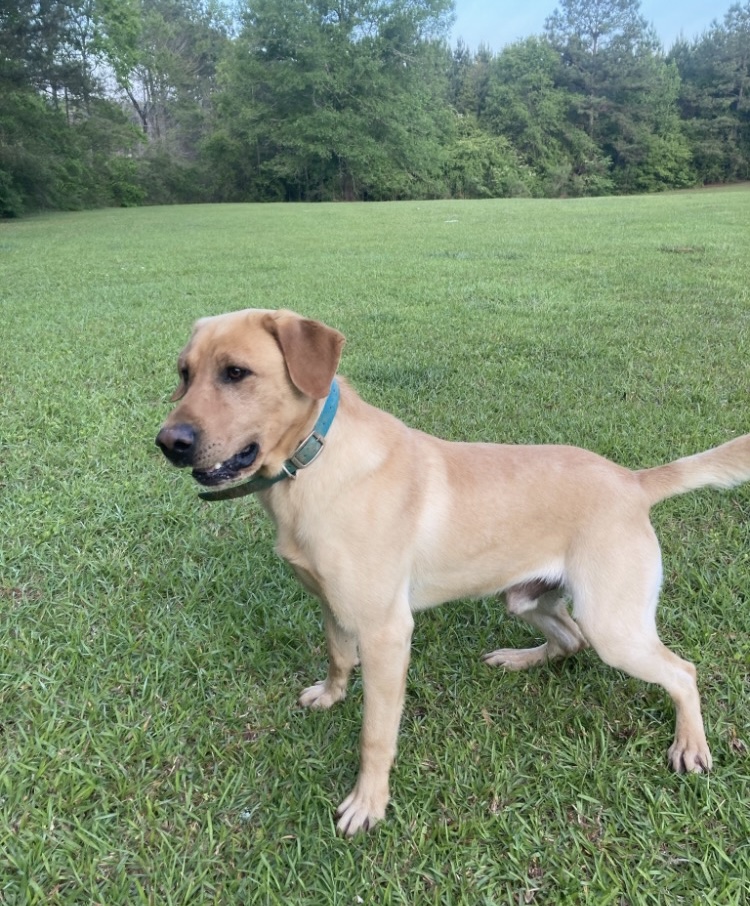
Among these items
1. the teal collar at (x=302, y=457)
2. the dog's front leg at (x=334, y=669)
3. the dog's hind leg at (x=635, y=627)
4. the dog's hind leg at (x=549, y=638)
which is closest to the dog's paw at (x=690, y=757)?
the dog's hind leg at (x=635, y=627)

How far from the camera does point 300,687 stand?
2.64 m

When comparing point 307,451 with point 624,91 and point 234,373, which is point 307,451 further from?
point 624,91

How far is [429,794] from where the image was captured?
2.13m

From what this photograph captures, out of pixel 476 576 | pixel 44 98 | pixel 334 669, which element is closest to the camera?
pixel 476 576

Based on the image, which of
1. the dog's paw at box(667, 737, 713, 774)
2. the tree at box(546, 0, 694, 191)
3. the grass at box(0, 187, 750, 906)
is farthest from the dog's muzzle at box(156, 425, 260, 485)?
the tree at box(546, 0, 694, 191)

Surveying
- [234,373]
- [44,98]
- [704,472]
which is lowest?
[704,472]

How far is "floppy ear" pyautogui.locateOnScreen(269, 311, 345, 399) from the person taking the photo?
→ 2.02m

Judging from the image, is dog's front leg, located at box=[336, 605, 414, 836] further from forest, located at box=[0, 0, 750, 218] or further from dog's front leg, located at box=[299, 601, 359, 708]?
forest, located at box=[0, 0, 750, 218]

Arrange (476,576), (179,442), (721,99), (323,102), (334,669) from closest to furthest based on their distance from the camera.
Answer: (179,442) → (476,576) → (334,669) → (323,102) → (721,99)

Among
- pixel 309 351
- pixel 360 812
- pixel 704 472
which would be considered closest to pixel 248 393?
pixel 309 351

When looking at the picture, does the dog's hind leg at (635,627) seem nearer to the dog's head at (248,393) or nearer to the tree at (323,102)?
the dog's head at (248,393)

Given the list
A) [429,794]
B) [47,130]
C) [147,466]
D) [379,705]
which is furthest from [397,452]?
[47,130]

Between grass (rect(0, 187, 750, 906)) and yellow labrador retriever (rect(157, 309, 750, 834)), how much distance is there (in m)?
0.21

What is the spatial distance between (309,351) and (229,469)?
0.46 metres
